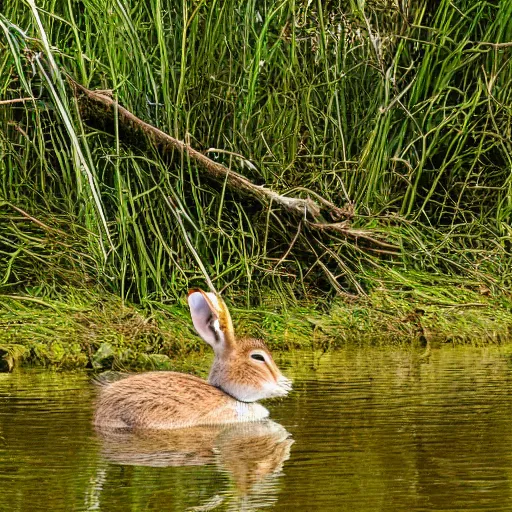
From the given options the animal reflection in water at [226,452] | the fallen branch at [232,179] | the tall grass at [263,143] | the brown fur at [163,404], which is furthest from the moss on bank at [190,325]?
the animal reflection in water at [226,452]

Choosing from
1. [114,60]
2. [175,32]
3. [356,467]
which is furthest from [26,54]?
[356,467]

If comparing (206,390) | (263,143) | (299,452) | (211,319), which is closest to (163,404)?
(206,390)

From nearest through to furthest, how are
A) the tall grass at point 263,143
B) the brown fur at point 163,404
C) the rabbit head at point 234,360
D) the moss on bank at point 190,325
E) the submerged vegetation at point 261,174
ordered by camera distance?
the brown fur at point 163,404 < the rabbit head at point 234,360 < the moss on bank at point 190,325 < the submerged vegetation at point 261,174 < the tall grass at point 263,143

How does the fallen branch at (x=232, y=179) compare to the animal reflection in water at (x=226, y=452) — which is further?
the fallen branch at (x=232, y=179)

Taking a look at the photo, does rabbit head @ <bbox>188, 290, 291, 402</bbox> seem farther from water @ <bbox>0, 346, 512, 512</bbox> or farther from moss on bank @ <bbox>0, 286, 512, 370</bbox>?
moss on bank @ <bbox>0, 286, 512, 370</bbox>

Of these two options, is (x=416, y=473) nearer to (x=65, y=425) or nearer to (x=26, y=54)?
(x=65, y=425)

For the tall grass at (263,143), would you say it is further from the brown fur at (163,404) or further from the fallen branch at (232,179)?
the brown fur at (163,404)

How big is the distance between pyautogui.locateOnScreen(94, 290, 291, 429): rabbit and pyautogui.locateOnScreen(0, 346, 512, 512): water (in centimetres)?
11

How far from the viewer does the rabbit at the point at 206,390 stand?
234 inches

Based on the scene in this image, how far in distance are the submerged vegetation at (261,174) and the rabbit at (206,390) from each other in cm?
129

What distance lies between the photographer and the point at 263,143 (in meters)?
9.28

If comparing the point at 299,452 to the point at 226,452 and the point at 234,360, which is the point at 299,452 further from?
the point at 234,360

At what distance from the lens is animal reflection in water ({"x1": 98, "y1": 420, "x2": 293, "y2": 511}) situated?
14.9 ft

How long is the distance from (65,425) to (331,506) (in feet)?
5.70
